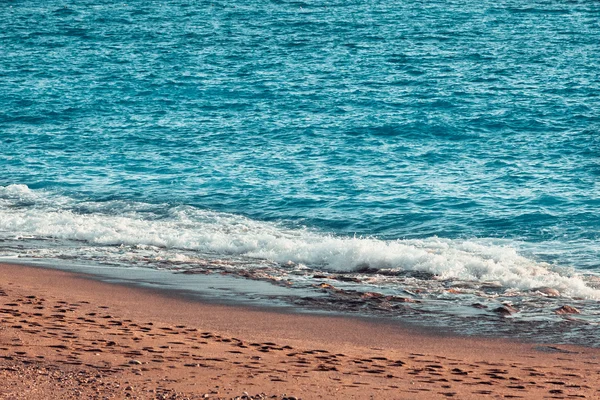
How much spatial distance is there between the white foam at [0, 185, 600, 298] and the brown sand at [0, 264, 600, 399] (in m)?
3.40

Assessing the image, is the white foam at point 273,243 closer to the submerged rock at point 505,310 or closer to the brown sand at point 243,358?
the submerged rock at point 505,310

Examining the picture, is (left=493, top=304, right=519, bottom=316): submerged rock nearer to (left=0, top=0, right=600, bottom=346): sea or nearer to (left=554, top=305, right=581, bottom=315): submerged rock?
(left=0, top=0, right=600, bottom=346): sea

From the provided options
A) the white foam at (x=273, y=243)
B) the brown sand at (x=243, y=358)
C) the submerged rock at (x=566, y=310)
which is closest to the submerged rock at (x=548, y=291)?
the white foam at (x=273, y=243)

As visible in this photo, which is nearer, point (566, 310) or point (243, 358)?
point (243, 358)

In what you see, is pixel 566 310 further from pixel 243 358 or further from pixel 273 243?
pixel 273 243

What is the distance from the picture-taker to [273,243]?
14.2 meters

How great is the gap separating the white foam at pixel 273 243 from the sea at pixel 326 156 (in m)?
0.05

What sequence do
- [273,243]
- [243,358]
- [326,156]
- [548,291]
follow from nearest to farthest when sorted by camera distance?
[243,358] < [548,291] < [273,243] < [326,156]

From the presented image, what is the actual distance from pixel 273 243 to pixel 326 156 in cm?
860

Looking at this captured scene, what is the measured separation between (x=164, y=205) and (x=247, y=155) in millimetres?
5015

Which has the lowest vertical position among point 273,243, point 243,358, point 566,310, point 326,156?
point 273,243

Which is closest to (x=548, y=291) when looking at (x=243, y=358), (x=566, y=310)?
(x=566, y=310)

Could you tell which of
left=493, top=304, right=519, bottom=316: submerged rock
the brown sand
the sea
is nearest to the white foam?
the sea

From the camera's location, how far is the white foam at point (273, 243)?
12.2 metres
